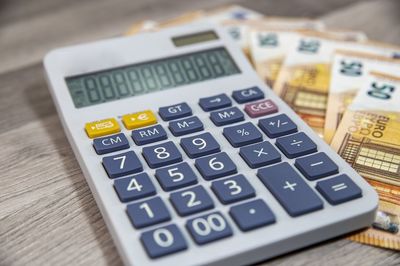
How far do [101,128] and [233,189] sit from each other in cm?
13

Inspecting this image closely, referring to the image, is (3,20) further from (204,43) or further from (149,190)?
(149,190)

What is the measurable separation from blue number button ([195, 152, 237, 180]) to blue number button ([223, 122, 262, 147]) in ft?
0.07

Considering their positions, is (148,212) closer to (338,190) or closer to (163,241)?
(163,241)

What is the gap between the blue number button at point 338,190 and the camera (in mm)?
401

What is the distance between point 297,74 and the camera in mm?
610

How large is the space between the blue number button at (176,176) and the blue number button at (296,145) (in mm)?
77

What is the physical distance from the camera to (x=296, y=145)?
454 mm

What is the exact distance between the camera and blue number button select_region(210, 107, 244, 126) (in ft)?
1.60

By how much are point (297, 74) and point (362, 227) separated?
9.4 inches

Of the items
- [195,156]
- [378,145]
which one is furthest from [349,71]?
[195,156]

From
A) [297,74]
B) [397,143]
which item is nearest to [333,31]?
[297,74]

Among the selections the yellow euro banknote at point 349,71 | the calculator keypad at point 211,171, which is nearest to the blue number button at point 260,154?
the calculator keypad at point 211,171

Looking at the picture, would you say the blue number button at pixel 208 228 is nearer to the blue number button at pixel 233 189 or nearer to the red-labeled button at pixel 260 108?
the blue number button at pixel 233 189

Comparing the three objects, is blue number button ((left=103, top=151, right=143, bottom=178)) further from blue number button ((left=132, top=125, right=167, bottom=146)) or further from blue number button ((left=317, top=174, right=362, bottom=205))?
blue number button ((left=317, top=174, right=362, bottom=205))
